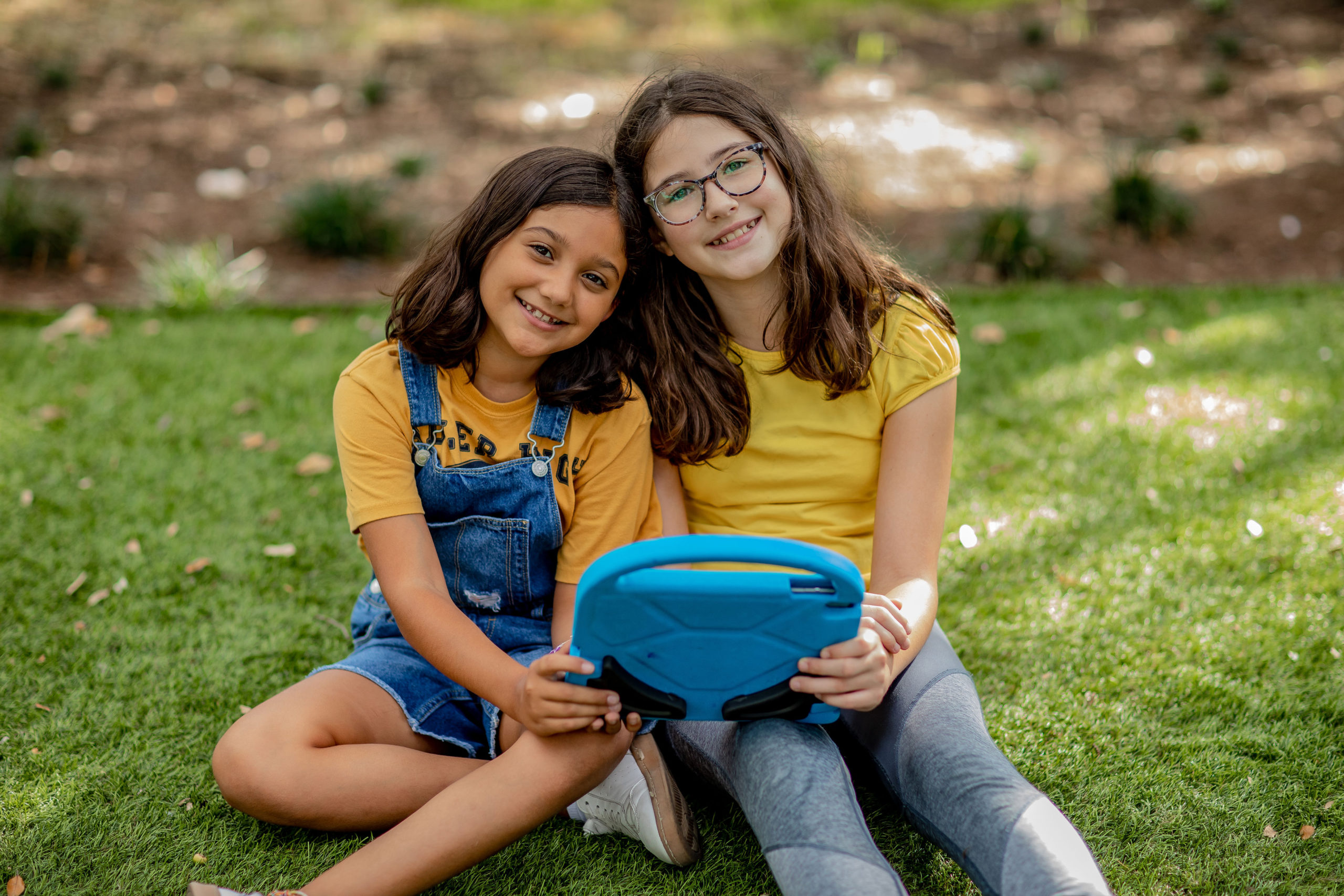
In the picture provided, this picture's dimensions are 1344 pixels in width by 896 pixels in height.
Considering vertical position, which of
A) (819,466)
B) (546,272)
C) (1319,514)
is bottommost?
(1319,514)

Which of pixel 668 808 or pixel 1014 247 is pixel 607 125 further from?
pixel 1014 247

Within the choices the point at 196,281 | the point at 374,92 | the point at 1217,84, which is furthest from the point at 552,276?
the point at 1217,84

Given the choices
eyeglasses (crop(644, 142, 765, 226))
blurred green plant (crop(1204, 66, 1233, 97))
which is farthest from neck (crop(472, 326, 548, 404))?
blurred green plant (crop(1204, 66, 1233, 97))

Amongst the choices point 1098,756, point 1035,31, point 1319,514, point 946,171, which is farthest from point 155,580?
point 1035,31

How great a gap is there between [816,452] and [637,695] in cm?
67

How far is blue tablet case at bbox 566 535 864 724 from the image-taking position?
4.69 feet

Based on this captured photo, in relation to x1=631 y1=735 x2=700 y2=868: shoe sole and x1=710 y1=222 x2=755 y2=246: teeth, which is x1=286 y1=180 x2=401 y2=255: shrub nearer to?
x1=710 y1=222 x2=755 y2=246: teeth

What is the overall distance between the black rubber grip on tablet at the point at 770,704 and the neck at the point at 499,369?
74 centimetres

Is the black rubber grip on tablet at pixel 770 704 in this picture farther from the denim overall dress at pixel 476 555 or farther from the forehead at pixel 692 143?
the forehead at pixel 692 143

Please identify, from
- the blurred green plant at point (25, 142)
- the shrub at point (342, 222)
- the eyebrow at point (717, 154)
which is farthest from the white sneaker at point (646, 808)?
the blurred green plant at point (25, 142)

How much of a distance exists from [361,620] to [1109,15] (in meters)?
10.7

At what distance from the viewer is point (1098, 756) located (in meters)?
2.02

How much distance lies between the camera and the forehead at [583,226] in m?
1.87

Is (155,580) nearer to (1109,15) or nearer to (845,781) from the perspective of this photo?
(845,781)
